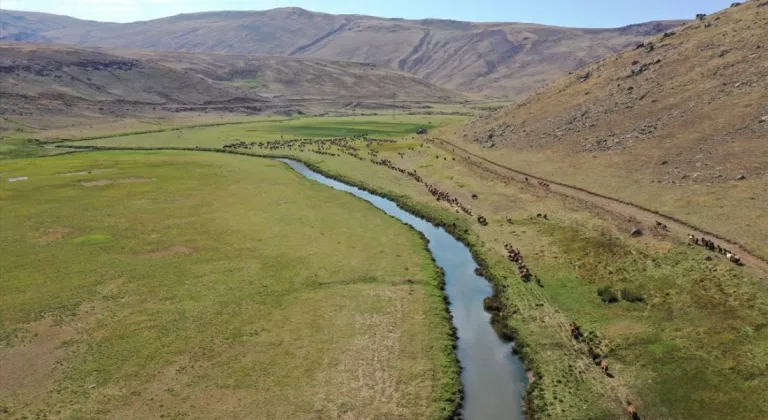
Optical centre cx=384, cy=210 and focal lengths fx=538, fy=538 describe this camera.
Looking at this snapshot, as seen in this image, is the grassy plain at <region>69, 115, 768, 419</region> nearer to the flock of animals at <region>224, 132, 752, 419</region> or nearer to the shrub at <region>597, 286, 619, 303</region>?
the shrub at <region>597, 286, 619, 303</region>

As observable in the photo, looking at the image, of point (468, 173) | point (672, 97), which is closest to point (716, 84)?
point (672, 97)

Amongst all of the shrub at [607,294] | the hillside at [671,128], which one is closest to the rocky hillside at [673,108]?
the hillside at [671,128]

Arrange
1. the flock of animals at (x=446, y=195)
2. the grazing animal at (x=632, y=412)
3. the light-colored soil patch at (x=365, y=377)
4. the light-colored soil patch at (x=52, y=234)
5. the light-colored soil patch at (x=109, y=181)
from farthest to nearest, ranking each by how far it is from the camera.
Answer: the light-colored soil patch at (x=109, y=181)
the light-colored soil patch at (x=52, y=234)
the flock of animals at (x=446, y=195)
the light-colored soil patch at (x=365, y=377)
the grazing animal at (x=632, y=412)

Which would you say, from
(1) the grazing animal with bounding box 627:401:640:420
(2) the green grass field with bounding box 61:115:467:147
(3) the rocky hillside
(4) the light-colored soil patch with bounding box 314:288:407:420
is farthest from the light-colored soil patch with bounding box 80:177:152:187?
(1) the grazing animal with bounding box 627:401:640:420

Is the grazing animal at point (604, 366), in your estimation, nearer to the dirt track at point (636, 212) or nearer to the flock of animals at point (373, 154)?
the dirt track at point (636, 212)

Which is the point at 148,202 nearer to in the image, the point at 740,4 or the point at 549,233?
the point at 549,233

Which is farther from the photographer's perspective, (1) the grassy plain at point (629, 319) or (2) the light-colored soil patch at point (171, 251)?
(2) the light-colored soil patch at point (171, 251)

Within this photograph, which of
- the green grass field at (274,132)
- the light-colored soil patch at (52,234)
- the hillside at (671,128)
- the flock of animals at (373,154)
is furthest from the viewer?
the green grass field at (274,132)
